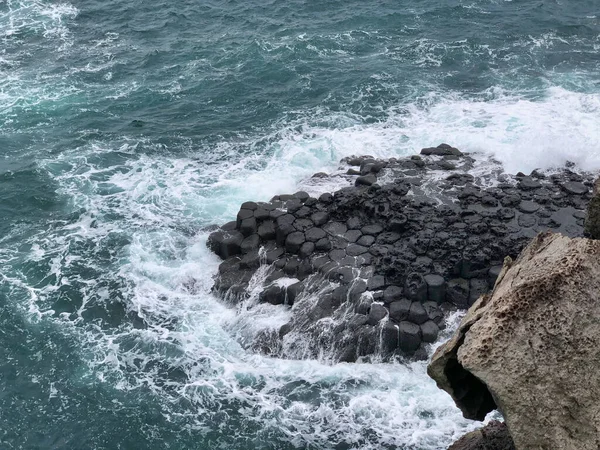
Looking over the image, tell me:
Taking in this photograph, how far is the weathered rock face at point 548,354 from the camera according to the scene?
1400cm

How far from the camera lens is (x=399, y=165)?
132 feet

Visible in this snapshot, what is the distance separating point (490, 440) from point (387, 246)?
15048 millimetres

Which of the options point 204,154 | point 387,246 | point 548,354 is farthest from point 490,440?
point 204,154

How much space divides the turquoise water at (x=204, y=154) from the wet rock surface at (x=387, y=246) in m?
1.43

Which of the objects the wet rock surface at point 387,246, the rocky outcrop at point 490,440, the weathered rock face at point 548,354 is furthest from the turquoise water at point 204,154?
the weathered rock face at point 548,354

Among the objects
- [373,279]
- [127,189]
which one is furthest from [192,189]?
[373,279]

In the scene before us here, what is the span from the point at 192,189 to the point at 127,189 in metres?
4.55

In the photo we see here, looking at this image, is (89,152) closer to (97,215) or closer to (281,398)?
(97,215)

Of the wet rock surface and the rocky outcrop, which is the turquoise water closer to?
the wet rock surface

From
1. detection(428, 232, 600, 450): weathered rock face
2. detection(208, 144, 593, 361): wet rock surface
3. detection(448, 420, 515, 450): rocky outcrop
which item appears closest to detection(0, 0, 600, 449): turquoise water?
detection(208, 144, 593, 361): wet rock surface

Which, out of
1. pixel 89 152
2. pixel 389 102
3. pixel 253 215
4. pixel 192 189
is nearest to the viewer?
pixel 253 215

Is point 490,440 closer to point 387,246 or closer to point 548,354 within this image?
point 548,354

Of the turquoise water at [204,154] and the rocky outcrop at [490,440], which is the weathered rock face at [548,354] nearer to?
the rocky outcrop at [490,440]

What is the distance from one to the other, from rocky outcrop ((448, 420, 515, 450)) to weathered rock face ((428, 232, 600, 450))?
495cm
